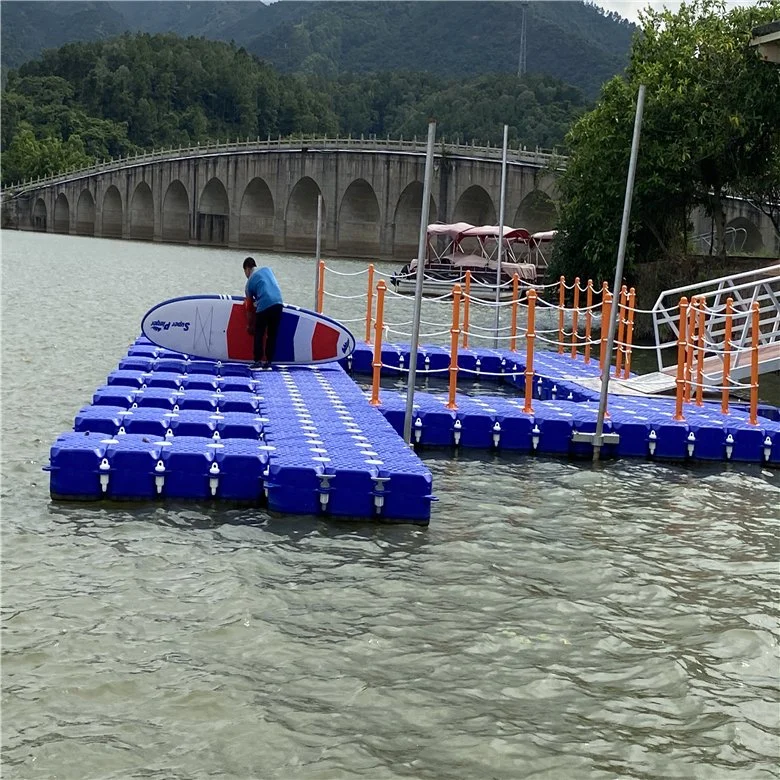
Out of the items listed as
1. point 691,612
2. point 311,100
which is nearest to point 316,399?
point 691,612

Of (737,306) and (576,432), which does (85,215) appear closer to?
(737,306)

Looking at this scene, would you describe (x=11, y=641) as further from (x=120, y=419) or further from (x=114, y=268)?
(x=114, y=268)

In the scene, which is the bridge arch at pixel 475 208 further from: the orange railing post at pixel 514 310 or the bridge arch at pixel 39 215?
the orange railing post at pixel 514 310

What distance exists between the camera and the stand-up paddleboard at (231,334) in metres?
17.0

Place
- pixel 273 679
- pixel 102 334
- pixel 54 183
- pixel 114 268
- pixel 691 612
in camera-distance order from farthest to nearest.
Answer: pixel 54 183 < pixel 114 268 < pixel 102 334 < pixel 691 612 < pixel 273 679

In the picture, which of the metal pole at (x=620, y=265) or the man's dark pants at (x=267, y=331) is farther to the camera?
the man's dark pants at (x=267, y=331)

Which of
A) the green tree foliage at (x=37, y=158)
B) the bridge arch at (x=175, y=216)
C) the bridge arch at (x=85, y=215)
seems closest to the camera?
the bridge arch at (x=175, y=216)

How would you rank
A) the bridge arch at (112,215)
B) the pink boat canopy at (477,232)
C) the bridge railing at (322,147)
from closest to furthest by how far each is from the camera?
the pink boat canopy at (477,232) → the bridge railing at (322,147) → the bridge arch at (112,215)

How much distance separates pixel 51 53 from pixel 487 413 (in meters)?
162

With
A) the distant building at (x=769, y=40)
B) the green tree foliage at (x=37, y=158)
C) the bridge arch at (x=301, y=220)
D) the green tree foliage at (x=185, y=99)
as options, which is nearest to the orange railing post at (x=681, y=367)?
the distant building at (x=769, y=40)

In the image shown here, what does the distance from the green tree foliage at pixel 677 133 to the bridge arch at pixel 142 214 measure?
86390 millimetres

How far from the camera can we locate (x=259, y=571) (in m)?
9.00

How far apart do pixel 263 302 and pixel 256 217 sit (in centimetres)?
8868

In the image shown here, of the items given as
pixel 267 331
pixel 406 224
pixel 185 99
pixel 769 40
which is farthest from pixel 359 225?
pixel 267 331
